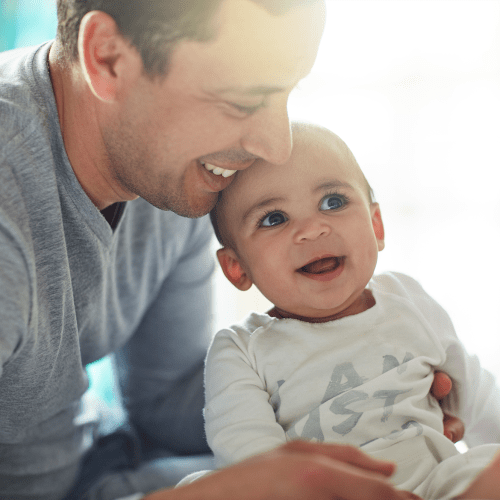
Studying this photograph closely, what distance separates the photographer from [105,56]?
1006 millimetres

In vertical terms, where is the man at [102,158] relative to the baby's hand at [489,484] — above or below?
above

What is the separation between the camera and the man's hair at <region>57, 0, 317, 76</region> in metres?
0.93

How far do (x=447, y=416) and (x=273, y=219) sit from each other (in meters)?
0.55

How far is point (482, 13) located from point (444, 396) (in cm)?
276

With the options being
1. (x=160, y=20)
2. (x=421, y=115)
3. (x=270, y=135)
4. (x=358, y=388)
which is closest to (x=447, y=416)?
(x=358, y=388)

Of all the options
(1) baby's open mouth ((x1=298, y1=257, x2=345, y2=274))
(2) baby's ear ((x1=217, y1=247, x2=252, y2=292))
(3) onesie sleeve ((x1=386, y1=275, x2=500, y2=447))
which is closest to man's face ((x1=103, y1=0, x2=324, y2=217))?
(2) baby's ear ((x1=217, y1=247, x2=252, y2=292))

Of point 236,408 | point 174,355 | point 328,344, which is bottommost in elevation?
point 174,355

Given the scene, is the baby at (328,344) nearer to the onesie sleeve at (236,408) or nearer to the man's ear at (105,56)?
the onesie sleeve at (236,408)

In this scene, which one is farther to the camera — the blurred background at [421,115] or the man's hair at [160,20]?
the blurred background at [421,115]

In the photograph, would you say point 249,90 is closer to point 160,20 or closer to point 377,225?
point 160,20

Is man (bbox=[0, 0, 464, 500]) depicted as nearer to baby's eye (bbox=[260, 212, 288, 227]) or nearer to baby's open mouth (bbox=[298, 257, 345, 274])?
baby's eye (bbox=[260, 212, 288, 227])

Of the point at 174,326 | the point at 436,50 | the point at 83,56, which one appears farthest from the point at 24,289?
the point at 436,50

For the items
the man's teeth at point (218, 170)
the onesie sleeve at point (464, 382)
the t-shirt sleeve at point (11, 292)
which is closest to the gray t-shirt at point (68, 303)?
the t-shirt sleeve at point (11, 292)

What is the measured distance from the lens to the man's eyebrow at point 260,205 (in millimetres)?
1017
